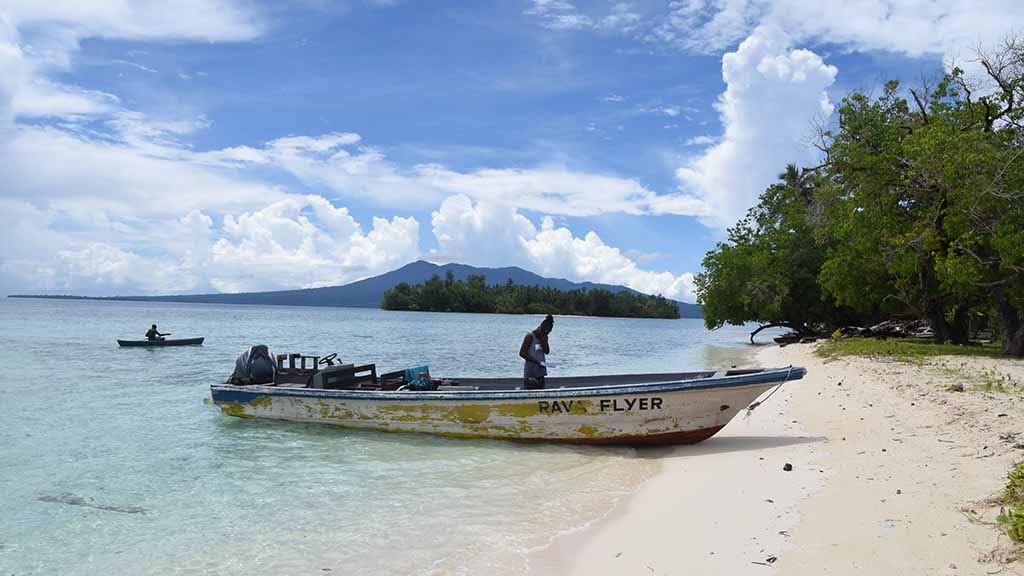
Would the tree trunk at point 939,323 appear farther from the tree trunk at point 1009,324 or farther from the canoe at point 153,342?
the canoe at point 153,342

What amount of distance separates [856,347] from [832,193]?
5.41 m

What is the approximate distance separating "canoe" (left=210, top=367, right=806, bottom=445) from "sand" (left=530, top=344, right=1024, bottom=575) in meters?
0.52

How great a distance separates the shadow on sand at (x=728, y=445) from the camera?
8.77 m

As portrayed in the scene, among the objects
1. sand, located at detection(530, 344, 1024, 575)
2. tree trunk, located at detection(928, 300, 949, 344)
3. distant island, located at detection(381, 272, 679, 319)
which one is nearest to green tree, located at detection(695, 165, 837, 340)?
tree trunk, located at detection(928, 300, 949, 344)

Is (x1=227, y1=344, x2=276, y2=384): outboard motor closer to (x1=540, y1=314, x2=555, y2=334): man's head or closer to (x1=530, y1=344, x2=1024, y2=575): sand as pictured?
(x1=540, y1=314, x2=555, y2=334): man's head

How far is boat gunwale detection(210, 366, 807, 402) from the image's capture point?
8.64 m

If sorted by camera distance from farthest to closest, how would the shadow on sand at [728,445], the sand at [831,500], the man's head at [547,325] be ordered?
the man's head at [547,325], the shadow on sand at [728,445], the sand at [831,500]

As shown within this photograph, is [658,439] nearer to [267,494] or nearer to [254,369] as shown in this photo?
[267,494]

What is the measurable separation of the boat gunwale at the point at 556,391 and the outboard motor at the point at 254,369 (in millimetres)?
962

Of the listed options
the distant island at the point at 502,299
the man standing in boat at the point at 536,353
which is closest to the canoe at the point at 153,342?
the man standing in boat at the point at 536,353

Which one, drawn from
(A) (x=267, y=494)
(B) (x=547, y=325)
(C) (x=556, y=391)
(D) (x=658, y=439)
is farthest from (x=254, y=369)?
(D) (x=658, y=439)

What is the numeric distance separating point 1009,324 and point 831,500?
17.2 meters

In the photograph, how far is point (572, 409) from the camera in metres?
9.41

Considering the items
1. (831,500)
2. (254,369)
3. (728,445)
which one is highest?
(254,369)
